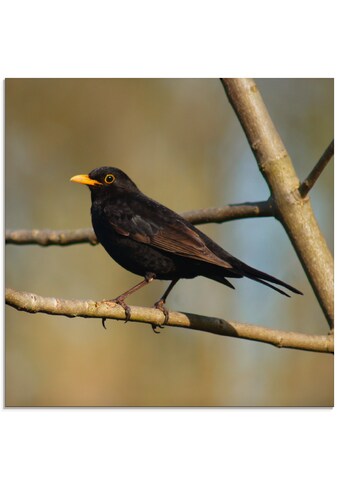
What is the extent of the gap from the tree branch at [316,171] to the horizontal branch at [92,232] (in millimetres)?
251

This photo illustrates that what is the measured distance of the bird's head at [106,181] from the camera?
4.75m

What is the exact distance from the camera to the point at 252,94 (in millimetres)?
4324

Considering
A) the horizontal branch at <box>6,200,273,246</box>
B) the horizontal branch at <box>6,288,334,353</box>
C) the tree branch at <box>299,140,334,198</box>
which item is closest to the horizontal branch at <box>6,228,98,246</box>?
the horizontal branch at <box>6,200,273,246</box>

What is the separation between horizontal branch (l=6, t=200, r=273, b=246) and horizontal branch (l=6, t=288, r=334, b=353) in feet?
2.71

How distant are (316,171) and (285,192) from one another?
0.29m

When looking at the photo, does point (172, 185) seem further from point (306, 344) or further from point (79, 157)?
point (306, 344)

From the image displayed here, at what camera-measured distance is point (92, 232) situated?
483 cm

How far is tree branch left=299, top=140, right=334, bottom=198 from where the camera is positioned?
389 centimetres

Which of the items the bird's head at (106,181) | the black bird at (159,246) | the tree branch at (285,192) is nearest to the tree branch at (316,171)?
the tree branch at (285,192)

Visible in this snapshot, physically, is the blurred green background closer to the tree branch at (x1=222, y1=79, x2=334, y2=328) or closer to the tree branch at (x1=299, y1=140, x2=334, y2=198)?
the tree branch at (x1=222, y1=79, x2=334, y2=328)

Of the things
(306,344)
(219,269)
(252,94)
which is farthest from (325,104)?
(306,344)

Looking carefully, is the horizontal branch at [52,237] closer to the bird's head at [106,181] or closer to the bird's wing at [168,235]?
the bird's head at [106,181]
